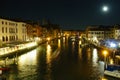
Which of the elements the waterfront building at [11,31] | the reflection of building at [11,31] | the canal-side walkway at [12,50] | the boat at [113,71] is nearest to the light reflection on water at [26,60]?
the canal-side walkway at [12,50]

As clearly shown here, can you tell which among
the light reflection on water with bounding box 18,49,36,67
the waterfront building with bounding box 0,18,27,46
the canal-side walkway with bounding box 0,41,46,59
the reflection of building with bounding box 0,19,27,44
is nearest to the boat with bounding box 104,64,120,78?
the light reflection on water with bounding box 18,49,36,67

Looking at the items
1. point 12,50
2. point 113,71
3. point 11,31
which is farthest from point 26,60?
point 11,31

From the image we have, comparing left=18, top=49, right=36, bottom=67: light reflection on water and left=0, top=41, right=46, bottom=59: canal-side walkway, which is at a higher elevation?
left=0, top=41, right=46, bottom=59: canal-side walkway

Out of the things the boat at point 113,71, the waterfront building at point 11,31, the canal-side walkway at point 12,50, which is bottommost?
the boat at point 113,71

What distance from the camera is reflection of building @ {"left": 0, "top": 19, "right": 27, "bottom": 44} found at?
242 ft

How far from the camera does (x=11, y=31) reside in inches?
3233

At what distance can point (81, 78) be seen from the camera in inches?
1650

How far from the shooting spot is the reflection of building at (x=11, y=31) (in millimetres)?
73750

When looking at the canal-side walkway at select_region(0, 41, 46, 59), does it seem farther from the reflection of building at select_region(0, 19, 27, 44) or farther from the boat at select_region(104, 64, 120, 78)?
the boat at select_region(104, 64, 120, 78)

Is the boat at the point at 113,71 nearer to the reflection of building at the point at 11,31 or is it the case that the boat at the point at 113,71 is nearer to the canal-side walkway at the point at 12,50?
the canal-side walkway at the point at 12,50

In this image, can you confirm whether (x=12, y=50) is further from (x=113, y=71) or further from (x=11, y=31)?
(x=113, y=71)

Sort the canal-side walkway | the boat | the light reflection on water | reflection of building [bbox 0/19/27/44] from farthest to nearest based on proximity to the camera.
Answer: reflection of building [bbox 0/19/27/44]
the canal-side walkway
the light reflection on water
the boat

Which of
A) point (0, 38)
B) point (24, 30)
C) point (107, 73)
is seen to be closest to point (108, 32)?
point (24, 30)

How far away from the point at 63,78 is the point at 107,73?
284 inches
